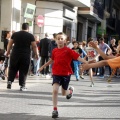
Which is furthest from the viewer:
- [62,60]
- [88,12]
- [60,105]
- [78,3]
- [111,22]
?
[111,22]

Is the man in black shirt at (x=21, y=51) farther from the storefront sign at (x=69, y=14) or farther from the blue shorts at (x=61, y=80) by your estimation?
the storefront sign at (x=69, y=14)

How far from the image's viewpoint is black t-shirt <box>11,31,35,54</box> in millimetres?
13023

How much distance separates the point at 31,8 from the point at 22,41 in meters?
7.00

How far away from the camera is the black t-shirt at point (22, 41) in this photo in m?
13.0

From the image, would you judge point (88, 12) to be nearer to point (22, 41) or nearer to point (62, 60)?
point (22, 41)

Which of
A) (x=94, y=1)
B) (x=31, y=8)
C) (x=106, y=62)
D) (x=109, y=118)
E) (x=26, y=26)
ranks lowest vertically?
(x=109, y=118)

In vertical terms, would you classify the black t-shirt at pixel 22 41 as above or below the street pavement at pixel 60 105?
above

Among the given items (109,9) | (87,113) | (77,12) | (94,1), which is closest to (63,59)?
(87,113)

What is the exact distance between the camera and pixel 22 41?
1302cm

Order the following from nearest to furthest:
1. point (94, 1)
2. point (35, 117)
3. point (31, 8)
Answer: point (35, 117) → point (31, 8) → point (94, 1)

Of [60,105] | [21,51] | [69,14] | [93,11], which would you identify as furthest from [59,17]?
[60,105]

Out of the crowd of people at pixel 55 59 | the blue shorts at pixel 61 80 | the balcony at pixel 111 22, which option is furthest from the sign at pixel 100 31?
the blue shorts at pixel 61 80

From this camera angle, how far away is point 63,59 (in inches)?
364

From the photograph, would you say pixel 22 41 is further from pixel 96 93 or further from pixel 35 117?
pixel 35 117
